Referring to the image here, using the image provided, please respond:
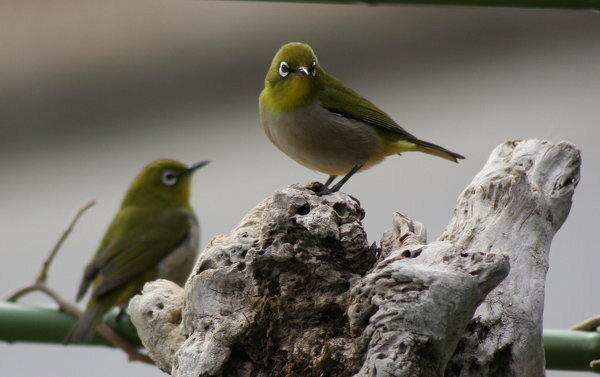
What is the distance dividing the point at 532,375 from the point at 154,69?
7.71 meters

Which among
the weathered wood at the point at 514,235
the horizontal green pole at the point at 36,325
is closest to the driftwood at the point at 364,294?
the weathered wood at the point at 514,235

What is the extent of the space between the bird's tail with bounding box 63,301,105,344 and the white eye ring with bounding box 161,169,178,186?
4.06ft

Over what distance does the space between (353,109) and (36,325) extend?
1.26 m

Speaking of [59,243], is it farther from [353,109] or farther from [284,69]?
[353,109]

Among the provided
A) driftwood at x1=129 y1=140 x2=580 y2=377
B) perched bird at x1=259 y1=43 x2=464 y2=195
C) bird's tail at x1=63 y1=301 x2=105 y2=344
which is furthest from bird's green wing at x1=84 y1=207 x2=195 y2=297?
driftwood at x1=129 y1=140 x2=580 y2=377

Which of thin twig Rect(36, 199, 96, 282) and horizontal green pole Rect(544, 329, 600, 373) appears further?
thin twig Rect(36, 199, 96, 282)

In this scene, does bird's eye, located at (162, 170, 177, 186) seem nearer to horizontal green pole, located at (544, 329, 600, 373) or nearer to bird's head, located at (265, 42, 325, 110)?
bird's head, located at (265, 42, 325, 110)

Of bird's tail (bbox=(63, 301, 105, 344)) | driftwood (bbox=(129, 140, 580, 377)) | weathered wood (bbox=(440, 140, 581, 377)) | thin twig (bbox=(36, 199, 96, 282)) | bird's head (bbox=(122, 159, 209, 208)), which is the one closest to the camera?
driftwood (bbox=(129, 140, 580, 377))

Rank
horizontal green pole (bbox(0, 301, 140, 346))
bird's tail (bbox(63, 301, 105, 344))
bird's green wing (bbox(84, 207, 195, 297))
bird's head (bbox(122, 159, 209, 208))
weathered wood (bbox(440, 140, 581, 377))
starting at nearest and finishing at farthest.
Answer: weathered wood (bbox(440, 140, 581, 377)) < horizontal green pole (bbox(0, 301, 140, 346)) < bird's tail (bbox(63, 301, 105, 344)) < bird's green wing (bbox(84, 207, 195, 297)) < bird's head (bbox(122, 159, 209, 208))

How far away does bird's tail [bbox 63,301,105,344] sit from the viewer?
9.34 feet

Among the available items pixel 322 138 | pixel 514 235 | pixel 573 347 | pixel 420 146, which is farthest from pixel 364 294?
pixel 420 146

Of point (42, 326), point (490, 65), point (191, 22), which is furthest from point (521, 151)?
point (191, 22)

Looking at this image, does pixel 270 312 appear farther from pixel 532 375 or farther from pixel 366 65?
pixel 366 65

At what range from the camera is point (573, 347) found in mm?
2414
